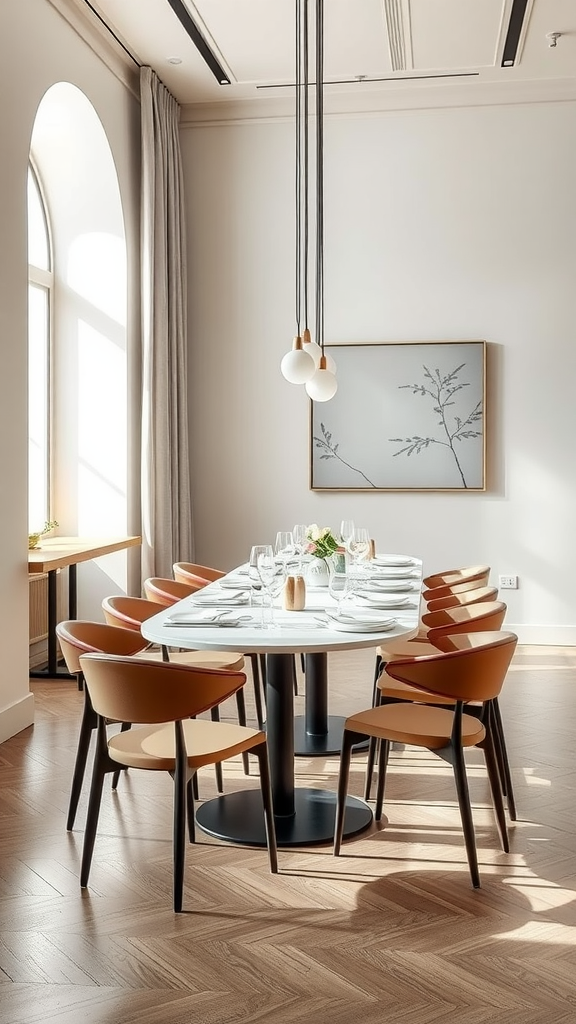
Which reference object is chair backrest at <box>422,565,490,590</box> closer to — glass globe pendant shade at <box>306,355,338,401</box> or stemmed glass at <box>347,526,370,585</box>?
stemmed glass at <box>347,526,370,585</box>

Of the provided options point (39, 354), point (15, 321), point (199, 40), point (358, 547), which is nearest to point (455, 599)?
point (358, 547)

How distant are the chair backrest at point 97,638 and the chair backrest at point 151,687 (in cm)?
45

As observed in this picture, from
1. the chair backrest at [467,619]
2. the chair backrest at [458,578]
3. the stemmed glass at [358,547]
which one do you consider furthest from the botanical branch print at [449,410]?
the chair backrest at [467,619]

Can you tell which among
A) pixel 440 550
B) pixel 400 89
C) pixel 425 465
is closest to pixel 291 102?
pixel 400 89

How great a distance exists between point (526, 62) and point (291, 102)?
5.53 feet

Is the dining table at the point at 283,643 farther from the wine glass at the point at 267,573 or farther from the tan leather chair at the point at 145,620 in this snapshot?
the tan leather chair at the point at 145,620

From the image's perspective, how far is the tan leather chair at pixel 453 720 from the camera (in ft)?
10.1

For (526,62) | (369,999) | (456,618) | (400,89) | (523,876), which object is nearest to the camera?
(369,999)

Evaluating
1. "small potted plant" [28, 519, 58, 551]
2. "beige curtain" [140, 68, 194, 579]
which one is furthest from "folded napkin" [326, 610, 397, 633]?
"beige curtain" [140, 68, 194, 579]

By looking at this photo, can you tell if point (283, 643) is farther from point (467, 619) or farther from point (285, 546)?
point (285, 546)

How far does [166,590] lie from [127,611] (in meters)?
0.57

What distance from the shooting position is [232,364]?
290 inches

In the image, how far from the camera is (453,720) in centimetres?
321

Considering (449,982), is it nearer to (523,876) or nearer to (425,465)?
(523,876)
